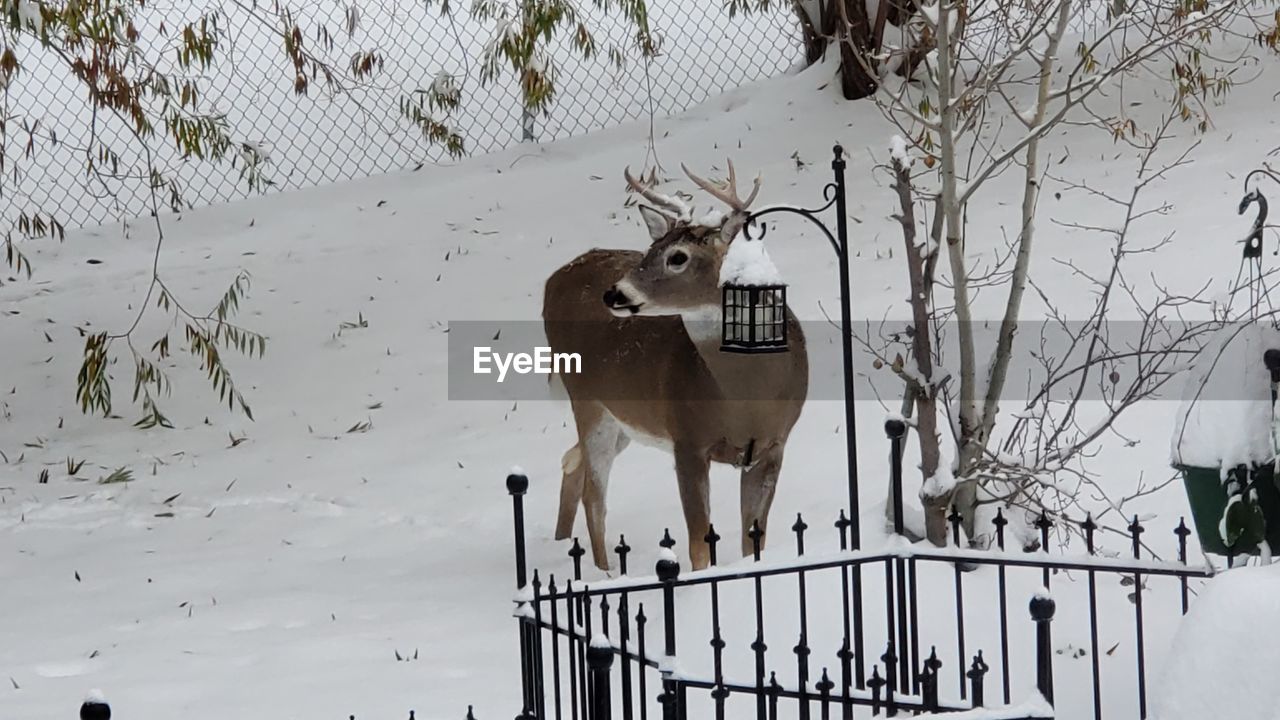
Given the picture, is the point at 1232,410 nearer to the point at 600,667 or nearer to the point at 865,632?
the point at 865,632

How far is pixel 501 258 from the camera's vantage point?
1062 centimetres

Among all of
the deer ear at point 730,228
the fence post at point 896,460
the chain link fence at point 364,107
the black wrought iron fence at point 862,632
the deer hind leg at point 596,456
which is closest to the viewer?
the black wrought iron fence at point 862,632

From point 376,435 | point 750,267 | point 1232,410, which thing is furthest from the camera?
point 376,435

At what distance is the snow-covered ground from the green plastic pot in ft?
1.66

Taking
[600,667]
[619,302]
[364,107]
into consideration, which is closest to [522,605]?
[600,667]

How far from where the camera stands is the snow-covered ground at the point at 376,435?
5.60m

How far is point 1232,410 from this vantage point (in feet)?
13.8

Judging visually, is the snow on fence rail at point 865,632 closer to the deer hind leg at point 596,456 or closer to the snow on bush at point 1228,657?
the snow on bush at point 1228,657

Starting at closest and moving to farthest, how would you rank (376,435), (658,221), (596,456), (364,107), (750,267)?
(750,267), (658,221), (596,456), (376,435), (364,107)

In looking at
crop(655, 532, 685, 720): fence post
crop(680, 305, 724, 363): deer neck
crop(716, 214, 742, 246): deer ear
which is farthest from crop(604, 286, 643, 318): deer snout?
crop(655, 532, 685, 720): fence post

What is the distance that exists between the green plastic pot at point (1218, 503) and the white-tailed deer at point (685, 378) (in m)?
1.83

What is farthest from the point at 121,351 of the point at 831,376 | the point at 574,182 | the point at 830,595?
the point at 830,595

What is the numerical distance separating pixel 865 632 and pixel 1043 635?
1713 mm

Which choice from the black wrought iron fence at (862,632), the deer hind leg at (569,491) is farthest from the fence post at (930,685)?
the deer hind leg at (569,491)
